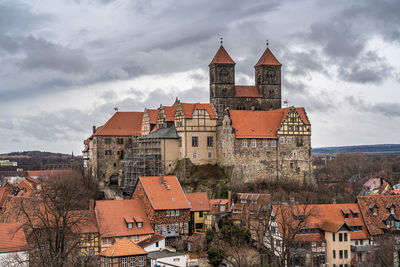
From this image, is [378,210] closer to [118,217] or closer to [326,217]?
[326,217]

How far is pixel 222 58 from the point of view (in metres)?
89.6

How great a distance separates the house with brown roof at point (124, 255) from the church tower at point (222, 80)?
39060 mm

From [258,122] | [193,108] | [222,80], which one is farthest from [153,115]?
[258,122]

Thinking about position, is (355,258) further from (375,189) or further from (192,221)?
(375,189)

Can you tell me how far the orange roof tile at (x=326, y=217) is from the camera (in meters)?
57.5

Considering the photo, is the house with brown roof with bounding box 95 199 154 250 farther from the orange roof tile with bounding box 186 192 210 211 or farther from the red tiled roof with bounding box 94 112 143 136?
the red tiled roof with bounding box 94 112 143 136

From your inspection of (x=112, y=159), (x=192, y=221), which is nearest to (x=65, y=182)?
(x=112, y=159)

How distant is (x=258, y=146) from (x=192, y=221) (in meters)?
17.0

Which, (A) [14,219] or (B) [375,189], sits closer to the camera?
(A) [14,219]

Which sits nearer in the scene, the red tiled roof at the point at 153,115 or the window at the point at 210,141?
the window at the point at 210,141

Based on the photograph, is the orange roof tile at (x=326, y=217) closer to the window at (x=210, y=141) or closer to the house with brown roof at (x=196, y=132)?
the house with brown roof at (x=196, y=132)

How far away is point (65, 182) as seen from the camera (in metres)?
80.1

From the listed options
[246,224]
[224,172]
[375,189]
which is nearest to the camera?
[246,224]

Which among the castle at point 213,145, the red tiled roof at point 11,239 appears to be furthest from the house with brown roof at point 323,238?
the red tiled roof at point 11,239
